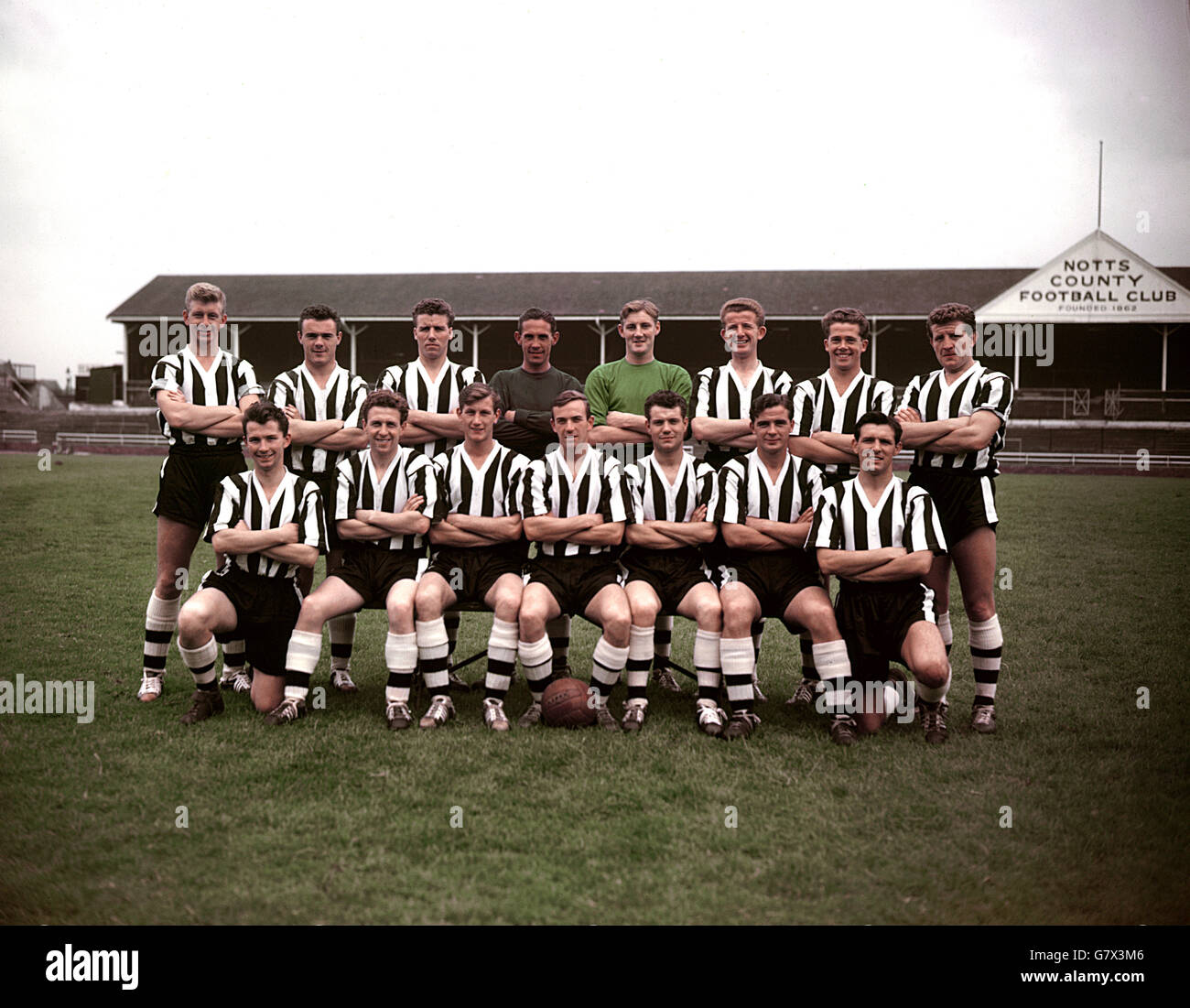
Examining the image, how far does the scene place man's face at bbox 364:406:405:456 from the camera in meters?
3.96

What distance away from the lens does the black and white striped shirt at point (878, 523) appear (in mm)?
3746

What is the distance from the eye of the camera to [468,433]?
4020mm

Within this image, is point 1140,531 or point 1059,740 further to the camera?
point 1140,531

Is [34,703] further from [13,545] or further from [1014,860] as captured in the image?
[13,545]

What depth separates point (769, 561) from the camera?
395cm

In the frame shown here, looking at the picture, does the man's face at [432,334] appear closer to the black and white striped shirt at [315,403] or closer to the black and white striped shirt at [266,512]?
the black and white striped shirt at [315,403]

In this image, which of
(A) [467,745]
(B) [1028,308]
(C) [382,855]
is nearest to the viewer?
(C) [382,855]

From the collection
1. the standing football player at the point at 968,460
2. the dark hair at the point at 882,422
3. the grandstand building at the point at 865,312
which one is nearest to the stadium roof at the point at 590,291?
the grandstand building at the point at 865,312

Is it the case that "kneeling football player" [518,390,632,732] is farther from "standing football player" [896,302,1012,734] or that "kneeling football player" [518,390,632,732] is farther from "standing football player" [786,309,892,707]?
"standing football player" [896,302,1012,734]

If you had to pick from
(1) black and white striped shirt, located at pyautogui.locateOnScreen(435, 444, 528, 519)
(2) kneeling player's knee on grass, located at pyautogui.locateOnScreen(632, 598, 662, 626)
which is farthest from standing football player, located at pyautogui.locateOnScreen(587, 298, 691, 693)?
(2) kneeling player's knee on grass, located at pyautogui.locateOnScreen(632, 598, 662, 626)

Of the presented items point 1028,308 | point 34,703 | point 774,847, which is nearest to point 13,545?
point 34,703
